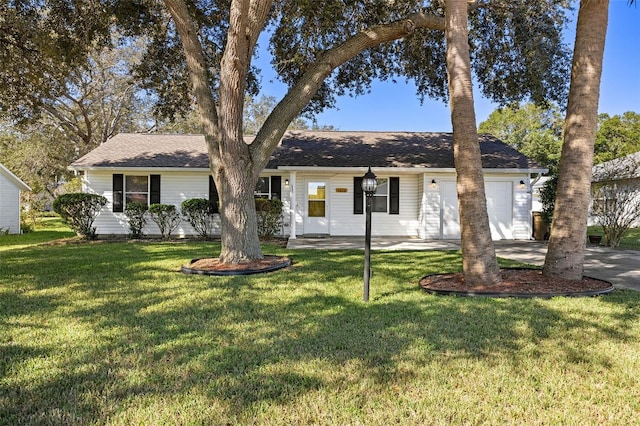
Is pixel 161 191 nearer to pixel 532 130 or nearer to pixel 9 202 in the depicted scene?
pixel 9 202

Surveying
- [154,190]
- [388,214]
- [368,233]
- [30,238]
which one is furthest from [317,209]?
[30,238]

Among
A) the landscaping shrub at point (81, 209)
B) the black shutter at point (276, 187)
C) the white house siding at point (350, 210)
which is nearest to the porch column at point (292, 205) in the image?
the white house siding at point (350, 210)

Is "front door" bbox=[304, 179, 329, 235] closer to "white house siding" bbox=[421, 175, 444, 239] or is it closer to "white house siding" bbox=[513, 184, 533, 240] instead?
"white house siding" bbox=[421, 175, 444, 239]

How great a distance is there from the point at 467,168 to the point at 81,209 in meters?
12.0

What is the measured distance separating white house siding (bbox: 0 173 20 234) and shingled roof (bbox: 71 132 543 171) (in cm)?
382

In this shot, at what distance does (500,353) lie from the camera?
317cm

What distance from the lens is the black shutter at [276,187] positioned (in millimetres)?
14250

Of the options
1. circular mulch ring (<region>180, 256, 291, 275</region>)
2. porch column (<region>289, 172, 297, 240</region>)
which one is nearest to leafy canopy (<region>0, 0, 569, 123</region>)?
porch column (<region>289, 172, 297, 240</region>)

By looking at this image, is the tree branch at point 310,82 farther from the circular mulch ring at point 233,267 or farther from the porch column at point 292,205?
the porch column at point 292,205

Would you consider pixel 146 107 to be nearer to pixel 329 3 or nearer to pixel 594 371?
pixel 329 3

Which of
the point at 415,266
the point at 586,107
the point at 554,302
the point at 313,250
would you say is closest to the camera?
the point at 554,302

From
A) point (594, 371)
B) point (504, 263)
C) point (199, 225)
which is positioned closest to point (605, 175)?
point (504, 263)

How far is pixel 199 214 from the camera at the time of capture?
43.6 feet

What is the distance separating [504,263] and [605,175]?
25.0 feet
